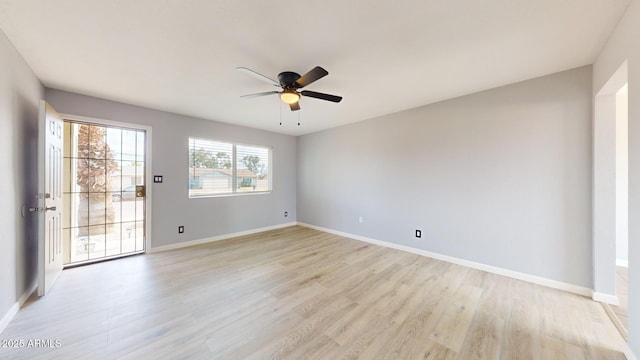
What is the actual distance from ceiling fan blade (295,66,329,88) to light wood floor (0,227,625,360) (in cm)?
221

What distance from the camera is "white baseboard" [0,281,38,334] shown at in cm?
182

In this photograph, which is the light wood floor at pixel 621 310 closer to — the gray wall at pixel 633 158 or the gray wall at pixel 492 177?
the gray wall at pixel 492 177

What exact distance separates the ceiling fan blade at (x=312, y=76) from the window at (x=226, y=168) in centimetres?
299

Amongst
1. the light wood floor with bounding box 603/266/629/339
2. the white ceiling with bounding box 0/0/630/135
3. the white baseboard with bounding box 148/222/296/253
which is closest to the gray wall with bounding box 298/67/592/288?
the light wood floor with bounding box 603/266/629/339

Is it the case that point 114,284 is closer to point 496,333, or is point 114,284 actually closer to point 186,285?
point 186,285

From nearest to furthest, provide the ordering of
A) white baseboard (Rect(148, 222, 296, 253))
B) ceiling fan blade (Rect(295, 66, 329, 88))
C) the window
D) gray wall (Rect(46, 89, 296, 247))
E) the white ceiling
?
the white ceiling
ceiling fan blade (Rect(295, 66, 329, 88))
gray wall (Rect(46, 89, 296, 247))
white baseboard (Rect(148, 222, 296, 253))
the window

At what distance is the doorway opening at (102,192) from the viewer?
3393 millimetres

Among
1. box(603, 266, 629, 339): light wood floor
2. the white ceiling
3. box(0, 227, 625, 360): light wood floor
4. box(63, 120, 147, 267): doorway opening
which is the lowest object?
box(0, 227, 625, 360): light wood floor

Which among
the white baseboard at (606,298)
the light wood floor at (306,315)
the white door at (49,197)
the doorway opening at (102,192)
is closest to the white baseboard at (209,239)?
the doorway opening at (102,192)

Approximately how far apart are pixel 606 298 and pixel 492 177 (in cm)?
155

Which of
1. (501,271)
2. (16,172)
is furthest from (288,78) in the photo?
(501,271)

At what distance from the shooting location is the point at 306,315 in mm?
2062

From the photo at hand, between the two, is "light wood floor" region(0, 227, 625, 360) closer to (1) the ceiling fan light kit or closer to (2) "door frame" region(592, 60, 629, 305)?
(2) "door frame" region(592, 60, 629, 305)

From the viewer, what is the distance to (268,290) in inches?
99.2
